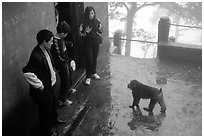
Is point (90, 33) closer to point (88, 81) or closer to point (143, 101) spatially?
point (88, 81)

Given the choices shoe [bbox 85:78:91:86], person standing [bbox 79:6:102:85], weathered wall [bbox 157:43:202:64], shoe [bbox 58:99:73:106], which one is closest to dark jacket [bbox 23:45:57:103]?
shoe [bbox 58:99:73:106]

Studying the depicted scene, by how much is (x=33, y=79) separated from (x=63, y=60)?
141 cm

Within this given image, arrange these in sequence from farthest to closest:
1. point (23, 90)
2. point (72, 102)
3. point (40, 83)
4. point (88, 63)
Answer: point (88, 63) → point (72, 102) → point (23, 90) → point (40, 83)

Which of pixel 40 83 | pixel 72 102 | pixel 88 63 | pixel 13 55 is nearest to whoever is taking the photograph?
pixel 40 83

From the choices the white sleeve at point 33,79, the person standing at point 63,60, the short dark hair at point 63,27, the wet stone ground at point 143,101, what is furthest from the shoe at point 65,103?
the white sleeve at point 33,79

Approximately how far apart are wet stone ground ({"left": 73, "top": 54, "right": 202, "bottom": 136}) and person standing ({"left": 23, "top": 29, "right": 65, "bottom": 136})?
3.30ft

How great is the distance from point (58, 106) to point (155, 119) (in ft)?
7.29

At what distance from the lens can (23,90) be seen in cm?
648

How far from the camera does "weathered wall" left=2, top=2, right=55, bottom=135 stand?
5773 millimetres

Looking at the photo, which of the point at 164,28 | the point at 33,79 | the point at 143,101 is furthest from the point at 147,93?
the point at 164,28

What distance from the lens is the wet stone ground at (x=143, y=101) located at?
6738 mm

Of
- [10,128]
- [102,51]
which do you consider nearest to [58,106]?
[10,128]

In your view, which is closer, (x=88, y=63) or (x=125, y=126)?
(x=125, y=126)

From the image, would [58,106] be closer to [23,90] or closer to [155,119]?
[23,90]
